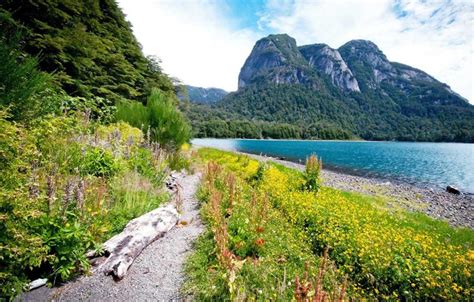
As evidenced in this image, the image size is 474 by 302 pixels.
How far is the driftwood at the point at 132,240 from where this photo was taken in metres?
4.23

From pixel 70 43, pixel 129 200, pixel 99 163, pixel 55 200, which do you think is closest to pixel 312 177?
pixel 129 200

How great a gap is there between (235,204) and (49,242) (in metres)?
4.43

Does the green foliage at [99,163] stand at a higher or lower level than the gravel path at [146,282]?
higher

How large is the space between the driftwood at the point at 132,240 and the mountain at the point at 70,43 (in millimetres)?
6273

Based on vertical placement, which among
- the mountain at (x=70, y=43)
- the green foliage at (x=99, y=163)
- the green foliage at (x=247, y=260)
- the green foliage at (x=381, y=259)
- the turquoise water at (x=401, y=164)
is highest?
the mountain at (x=70, y=43)

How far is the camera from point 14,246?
9.95 ft

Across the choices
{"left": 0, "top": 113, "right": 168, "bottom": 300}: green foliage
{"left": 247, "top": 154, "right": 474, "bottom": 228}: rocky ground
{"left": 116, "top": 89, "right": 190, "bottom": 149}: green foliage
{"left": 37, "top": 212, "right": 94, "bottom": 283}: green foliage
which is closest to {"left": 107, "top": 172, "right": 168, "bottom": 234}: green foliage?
{"left": 0, "top": 113, "right": 168, "bottom": 300}: green foliage

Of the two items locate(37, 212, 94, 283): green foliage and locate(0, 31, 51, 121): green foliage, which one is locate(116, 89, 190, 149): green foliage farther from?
locate(37, 212, 94, 283): green foliage

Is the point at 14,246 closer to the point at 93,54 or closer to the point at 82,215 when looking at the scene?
the point at 82,215

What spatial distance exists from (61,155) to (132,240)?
279 cm

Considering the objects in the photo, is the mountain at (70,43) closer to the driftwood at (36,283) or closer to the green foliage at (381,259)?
the driftwood at (36,283)

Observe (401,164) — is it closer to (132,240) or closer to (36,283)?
(132,240)

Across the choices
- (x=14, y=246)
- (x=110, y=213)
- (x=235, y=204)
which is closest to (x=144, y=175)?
(x=110, y=213)

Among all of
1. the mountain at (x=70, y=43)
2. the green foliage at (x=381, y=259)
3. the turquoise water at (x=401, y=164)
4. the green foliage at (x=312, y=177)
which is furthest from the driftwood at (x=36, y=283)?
the turquoise water at (x=401, y=164)
